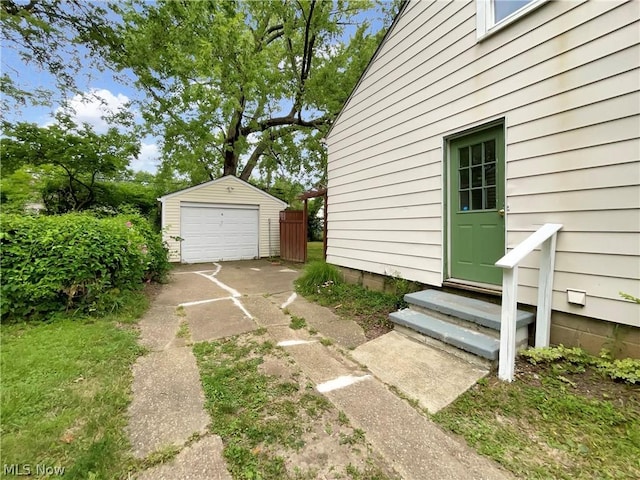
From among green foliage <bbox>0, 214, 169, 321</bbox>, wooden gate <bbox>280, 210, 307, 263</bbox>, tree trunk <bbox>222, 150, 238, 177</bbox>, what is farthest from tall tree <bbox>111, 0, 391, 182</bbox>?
green foliage <bbox>0, 214, 169, 321</bbox>

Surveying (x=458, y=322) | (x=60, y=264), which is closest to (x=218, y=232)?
(x=60, y=264)

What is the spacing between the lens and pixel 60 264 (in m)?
3.55

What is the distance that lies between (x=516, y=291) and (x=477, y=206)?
1.45m

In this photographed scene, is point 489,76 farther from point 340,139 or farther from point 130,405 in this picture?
point 130,405

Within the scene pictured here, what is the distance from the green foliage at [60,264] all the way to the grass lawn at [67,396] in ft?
1.08

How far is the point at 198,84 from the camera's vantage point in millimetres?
10000

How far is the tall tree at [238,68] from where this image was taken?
9.27 metres

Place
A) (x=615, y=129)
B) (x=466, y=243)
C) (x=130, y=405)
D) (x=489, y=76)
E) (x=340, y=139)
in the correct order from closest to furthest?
(x=130, y=405)
(x=615, y=129)
(x=489, y=76)
(x=466, y=243)
(x=340, y=139)

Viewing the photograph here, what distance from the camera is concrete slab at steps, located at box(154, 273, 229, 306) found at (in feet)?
16.1

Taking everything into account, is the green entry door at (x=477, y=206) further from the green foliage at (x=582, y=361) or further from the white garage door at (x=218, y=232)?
the white garage door at (x=218, y=232)

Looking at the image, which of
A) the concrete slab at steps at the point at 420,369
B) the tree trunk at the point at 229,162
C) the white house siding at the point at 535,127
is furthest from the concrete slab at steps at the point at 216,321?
the tree trunk at the point at 229,162

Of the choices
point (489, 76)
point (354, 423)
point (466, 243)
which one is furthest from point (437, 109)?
point (354, 423)

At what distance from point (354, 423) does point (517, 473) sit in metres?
0.91

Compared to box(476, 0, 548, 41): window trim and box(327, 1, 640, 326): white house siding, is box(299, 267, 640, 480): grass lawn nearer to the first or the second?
box(327, 1, 640, 326): white house siding
